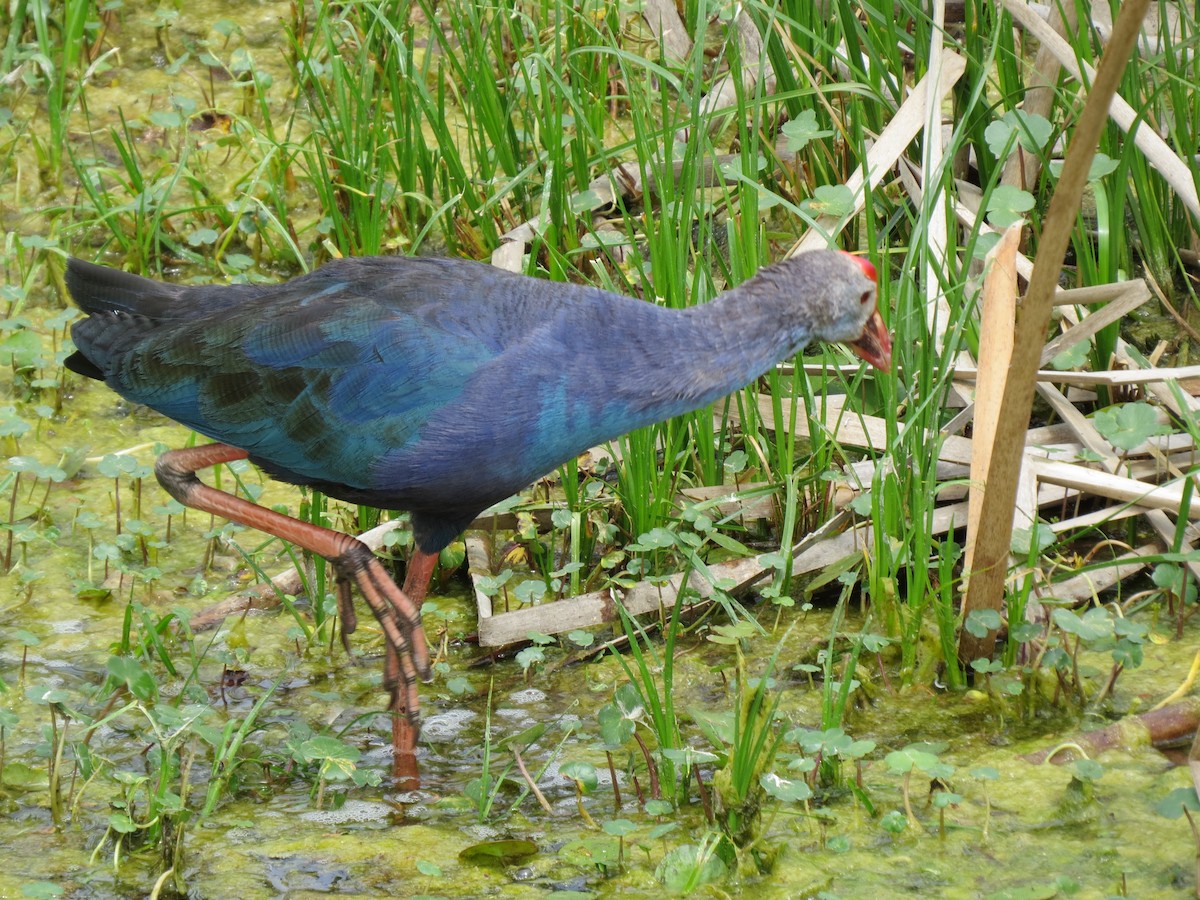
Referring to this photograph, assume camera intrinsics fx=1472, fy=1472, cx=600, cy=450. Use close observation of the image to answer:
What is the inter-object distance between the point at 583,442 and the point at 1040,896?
1.02 meters

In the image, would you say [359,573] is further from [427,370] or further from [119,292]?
[119,292]

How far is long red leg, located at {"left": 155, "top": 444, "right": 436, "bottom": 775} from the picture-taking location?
2666 millimetres

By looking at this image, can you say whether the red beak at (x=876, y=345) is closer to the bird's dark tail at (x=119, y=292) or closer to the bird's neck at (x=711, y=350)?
the bird's neck at (x=711, y=350)

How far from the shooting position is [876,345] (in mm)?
2762

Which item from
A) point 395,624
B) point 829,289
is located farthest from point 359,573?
point 829,289

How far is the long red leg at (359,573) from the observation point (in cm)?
267

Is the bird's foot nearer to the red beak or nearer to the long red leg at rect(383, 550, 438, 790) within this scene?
the long red leg at rect(383, 550, 438, 790)

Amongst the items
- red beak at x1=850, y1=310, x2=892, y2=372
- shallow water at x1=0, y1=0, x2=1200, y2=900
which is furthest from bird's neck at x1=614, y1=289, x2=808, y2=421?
shallow water at x1=0, y1=0, x2=1200, y2=900

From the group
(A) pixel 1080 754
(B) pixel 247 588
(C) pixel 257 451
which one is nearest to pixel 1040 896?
(A) pixel 1080 754

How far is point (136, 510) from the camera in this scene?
344 cm

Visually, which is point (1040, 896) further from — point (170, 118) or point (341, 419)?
point (170, 118)

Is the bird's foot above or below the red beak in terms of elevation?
below

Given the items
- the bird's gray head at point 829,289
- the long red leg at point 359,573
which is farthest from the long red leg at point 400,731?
the bird's gray head at point 829,289

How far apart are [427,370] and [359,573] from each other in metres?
0.46
